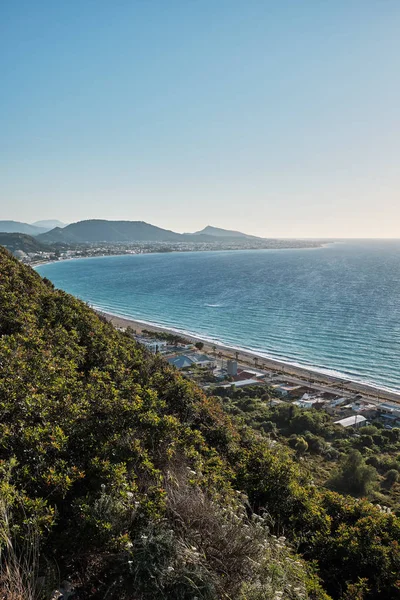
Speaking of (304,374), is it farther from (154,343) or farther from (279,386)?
(154,343)

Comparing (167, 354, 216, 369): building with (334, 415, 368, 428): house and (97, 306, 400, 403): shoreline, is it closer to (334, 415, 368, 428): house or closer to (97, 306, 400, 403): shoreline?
(97, 306, 400, 403): shoreline

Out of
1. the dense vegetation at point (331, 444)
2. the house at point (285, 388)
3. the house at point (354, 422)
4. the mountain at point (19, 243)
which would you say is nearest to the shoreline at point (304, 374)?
the house at point (285, 388)

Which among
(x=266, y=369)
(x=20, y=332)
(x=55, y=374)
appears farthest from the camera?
(x=266, y=369)

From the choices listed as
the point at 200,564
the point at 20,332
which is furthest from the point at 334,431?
the point at 200,564

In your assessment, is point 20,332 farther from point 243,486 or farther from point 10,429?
point 243,486

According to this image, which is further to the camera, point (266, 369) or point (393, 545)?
point (266, 369)

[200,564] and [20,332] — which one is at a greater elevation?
[20,332]
